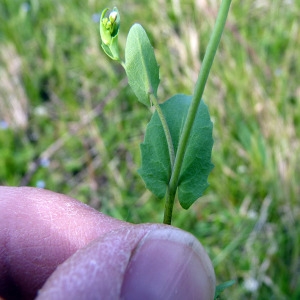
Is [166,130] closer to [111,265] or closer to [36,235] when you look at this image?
[111,265]

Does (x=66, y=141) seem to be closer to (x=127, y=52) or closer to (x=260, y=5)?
(x=260, y=5)

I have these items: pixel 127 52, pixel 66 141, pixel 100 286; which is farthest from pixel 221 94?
pixel 100 286

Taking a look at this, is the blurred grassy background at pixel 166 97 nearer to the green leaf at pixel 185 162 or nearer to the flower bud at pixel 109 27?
the green leaf at pixel 185 162

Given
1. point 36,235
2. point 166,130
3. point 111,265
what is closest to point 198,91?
point 166,130

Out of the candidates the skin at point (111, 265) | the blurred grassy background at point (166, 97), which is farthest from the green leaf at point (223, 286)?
the blurred grassy background at point (166, 97)

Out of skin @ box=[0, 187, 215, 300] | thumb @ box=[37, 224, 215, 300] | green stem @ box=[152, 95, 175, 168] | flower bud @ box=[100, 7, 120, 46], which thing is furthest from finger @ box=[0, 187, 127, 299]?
flower bud @ box=[100, 7, 120, 46]

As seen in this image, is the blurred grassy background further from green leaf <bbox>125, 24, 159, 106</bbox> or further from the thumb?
green leaf <bbox>125, 24, 159, 106</bbox>
